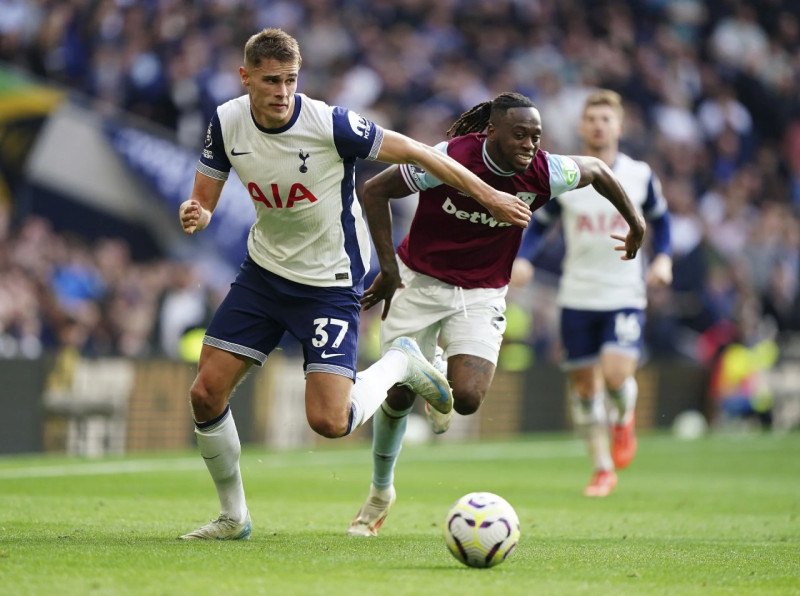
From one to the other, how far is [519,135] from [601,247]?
3.84 m

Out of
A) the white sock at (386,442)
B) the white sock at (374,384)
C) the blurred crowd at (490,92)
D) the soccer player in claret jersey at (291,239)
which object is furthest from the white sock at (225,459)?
the blurred crowd at (490,92)

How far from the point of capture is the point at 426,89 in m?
20.5

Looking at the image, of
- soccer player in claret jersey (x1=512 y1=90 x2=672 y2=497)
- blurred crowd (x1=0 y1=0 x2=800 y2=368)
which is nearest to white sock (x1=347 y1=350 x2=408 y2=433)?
soccer player in claret jersey (x1=512 y1=90 x2=672 y2=497)

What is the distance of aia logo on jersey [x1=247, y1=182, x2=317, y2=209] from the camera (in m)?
6.51

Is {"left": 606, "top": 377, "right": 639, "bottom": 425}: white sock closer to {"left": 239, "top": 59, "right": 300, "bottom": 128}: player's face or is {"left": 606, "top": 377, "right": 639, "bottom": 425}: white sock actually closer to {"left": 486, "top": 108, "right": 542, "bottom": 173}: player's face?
{"left": 486, "top": 108, "right": 542, "bottom": 173}: player's face

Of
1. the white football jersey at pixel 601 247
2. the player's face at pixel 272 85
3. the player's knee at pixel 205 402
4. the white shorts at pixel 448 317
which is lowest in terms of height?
the player's knee at pixel 205 402

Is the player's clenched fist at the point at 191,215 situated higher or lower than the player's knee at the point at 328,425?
higher

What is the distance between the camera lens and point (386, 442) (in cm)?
754

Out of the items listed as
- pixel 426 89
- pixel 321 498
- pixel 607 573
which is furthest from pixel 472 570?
pixel 426 89

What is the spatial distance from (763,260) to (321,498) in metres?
13.9

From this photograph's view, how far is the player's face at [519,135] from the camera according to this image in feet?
23.3

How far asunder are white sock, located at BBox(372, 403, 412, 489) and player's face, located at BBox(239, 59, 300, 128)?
6.63 feet

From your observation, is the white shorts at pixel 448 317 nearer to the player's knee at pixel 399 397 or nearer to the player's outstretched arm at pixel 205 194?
the player's knee at pixel 399 397

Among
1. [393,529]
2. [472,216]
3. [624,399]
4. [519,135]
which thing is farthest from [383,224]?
[624,399]
